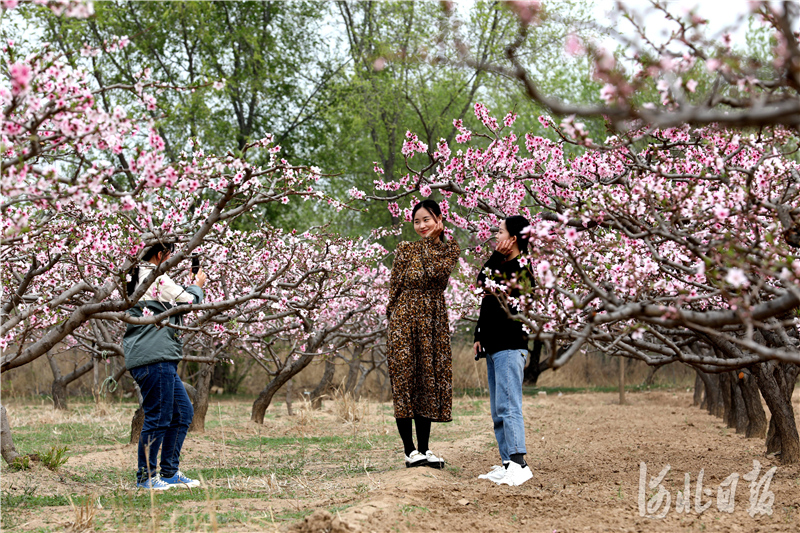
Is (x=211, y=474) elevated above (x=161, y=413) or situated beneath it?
situated beneath

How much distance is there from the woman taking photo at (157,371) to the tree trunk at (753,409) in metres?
6.06

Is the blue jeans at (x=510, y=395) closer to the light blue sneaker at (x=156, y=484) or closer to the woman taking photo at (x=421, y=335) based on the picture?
the woman taking photo at (x=421, y=335)

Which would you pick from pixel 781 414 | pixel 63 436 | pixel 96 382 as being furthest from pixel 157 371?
pixel 96 382

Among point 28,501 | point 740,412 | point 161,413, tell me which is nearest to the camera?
point 28,501

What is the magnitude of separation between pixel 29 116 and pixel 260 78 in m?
17.2

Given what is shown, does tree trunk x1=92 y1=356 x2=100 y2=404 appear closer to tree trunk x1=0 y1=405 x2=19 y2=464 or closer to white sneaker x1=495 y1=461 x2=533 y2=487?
tree trunk x1=0 y1=405 x2=19 y2=464

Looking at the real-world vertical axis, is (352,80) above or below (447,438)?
above

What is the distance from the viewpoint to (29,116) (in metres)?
3.26

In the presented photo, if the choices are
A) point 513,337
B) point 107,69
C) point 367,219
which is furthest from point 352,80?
point 513,337

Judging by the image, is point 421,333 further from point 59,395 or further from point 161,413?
point 59,395

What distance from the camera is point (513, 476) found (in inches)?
206

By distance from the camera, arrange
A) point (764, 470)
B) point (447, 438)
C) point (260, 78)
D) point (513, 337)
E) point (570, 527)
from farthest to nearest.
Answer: point (260, 78)
point (447, 438)
point (764, 470)
point (513, 337)
point (570, 527)

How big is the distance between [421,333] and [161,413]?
205 cm

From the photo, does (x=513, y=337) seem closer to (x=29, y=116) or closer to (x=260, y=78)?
(x=29, y=116)
